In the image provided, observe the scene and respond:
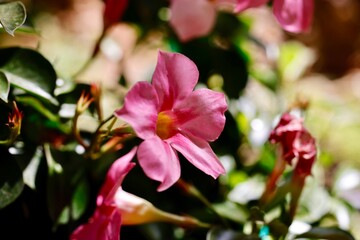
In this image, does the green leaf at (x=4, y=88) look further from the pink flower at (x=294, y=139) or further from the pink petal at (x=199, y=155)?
the pink flower at (x=294, y=139)

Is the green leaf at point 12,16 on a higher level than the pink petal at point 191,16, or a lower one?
higher

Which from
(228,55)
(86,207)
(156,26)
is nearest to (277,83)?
(228,55)

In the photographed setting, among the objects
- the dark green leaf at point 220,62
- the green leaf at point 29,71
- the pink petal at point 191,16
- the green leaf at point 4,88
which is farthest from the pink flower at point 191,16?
the green leaf at point 4,88

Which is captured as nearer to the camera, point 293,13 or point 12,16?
point 12,16

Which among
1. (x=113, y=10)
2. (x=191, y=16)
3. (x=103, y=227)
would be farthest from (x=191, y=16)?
(x=103, y=227)

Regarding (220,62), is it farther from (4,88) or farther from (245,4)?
(4,88)

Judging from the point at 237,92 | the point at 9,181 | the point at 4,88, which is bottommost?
the point at 237,92
